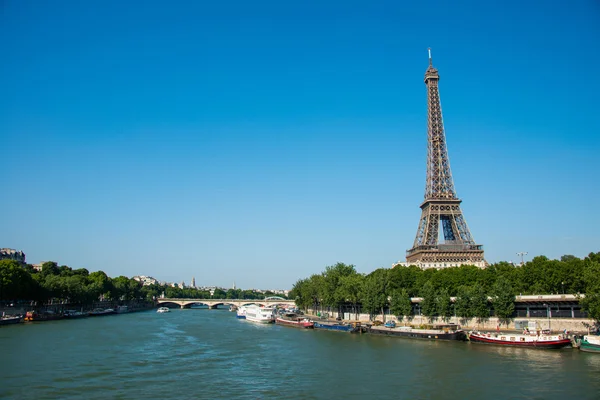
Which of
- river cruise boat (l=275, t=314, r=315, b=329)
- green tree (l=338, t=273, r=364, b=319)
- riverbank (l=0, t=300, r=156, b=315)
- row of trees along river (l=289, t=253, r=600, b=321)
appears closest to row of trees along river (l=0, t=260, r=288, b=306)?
riverbank (l=0, t=300, r=156, b=315)

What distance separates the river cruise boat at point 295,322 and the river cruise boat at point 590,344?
33183 mm

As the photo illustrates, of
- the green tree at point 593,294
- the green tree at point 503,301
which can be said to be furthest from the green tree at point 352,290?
the green tree at point 593,294

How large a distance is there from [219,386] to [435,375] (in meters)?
12.2

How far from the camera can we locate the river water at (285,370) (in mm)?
24859

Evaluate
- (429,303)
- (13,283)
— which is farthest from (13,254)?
(429,303)

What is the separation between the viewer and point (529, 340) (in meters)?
40.1

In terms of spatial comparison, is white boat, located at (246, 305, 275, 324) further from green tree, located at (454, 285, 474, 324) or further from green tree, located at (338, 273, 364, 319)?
green tree, located at (454, 285, 474, 324)

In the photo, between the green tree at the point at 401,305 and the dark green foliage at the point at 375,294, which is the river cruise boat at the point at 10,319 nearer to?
the dark green foliage at the point at 375,294

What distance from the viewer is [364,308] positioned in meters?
62.3

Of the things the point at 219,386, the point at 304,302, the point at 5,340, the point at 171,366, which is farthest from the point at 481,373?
the point at 304,302

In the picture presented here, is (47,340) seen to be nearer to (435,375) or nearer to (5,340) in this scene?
(5,340)

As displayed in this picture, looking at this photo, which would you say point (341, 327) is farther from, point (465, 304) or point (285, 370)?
point (285, 370)

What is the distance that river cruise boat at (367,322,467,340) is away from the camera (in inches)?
1827

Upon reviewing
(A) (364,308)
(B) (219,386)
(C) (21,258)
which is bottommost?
(B) (219,386)
